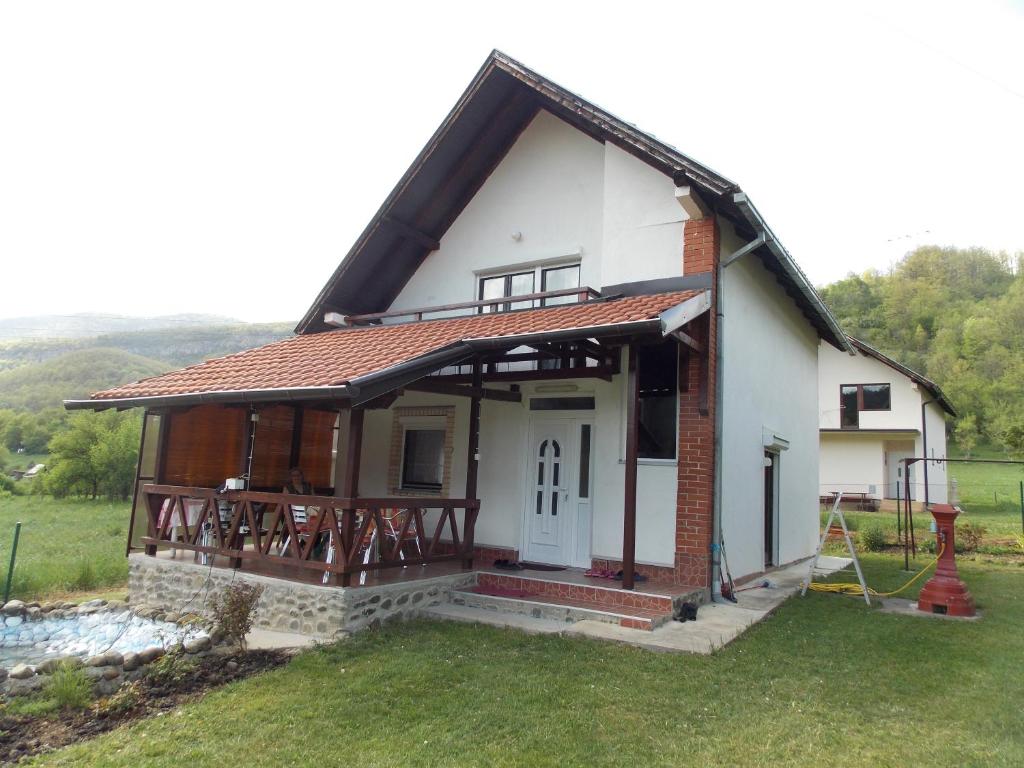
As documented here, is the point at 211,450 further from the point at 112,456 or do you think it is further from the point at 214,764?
the point at 112,456

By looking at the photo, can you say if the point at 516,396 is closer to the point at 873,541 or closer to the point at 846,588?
the point at 846,588

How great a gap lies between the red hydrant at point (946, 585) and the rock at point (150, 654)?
27.1 ft

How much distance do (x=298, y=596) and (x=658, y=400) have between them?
16.0 ft

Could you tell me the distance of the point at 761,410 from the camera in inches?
416

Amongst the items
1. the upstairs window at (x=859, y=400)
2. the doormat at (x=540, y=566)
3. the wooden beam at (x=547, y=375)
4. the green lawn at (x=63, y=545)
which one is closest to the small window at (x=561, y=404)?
the wooden beam at (x=547, y=375)

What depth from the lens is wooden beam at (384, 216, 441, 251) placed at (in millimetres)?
11055

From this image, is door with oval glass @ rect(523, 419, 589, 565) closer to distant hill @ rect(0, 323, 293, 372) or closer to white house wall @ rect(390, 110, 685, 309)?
white house wall @ rect(390, 110, 685, 309)

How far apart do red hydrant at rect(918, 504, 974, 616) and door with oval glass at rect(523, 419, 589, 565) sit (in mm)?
4297

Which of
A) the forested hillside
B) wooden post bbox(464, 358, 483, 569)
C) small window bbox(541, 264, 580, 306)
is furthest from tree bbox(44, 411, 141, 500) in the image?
the forested hillside

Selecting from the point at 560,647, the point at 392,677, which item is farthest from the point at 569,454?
the point at 392,677

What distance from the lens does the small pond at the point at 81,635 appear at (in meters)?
6.70

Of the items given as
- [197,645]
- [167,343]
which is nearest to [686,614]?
[197,645]

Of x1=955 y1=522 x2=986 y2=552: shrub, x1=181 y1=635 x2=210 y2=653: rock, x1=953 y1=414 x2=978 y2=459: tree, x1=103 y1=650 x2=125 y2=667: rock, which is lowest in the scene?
x1=103 y1=650 x2=125 y2=667: rock

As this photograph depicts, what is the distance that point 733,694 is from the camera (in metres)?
5.05
